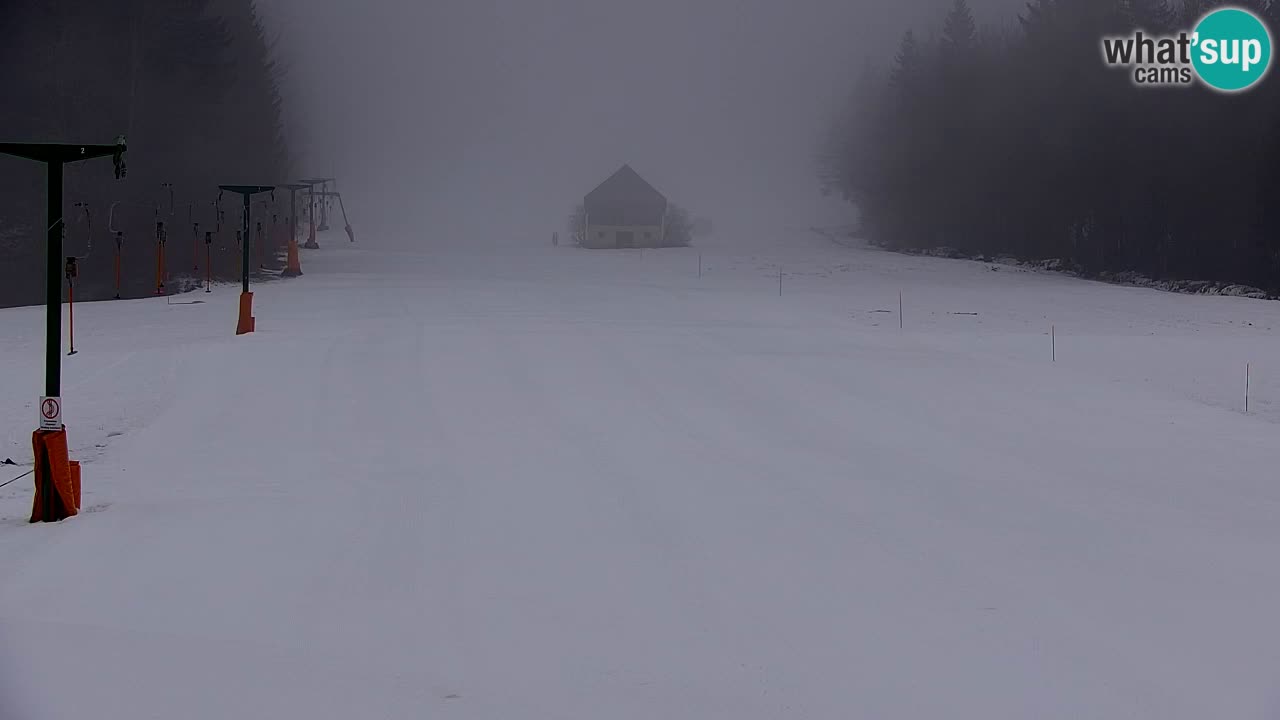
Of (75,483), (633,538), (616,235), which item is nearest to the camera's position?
(633,538)

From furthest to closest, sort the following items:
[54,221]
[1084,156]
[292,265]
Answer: [1084,156]
[292,265]
[54,221]

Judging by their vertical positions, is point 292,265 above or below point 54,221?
above

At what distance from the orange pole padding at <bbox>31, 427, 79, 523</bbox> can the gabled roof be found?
85.1 metres

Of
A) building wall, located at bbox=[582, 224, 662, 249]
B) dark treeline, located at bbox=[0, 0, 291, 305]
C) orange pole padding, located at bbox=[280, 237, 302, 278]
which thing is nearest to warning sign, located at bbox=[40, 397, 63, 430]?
dark treeline, located at bbox=[0, 0, 291, 305]

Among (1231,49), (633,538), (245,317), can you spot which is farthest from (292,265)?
(1231,49)

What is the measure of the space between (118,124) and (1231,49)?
43549mm

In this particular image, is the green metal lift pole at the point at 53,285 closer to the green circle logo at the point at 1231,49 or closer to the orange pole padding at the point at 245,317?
the orange pole padding at the point at 245,317

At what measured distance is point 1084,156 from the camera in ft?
176

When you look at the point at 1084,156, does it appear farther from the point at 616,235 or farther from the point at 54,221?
the point at 54,221

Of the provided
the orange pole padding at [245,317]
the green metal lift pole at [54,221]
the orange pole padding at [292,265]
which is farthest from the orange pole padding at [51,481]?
the orange pole padding at [292,265]

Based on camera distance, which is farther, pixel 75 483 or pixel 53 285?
pixel 53 285

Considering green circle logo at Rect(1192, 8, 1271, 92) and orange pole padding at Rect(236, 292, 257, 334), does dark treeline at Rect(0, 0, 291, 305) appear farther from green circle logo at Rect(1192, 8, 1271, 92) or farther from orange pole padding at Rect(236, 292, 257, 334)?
green circle logo at Rect(1192, 8, 1271, 92)

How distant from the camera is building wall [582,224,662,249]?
92125mm

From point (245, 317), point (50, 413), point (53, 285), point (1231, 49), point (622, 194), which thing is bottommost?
point (50, 413)
